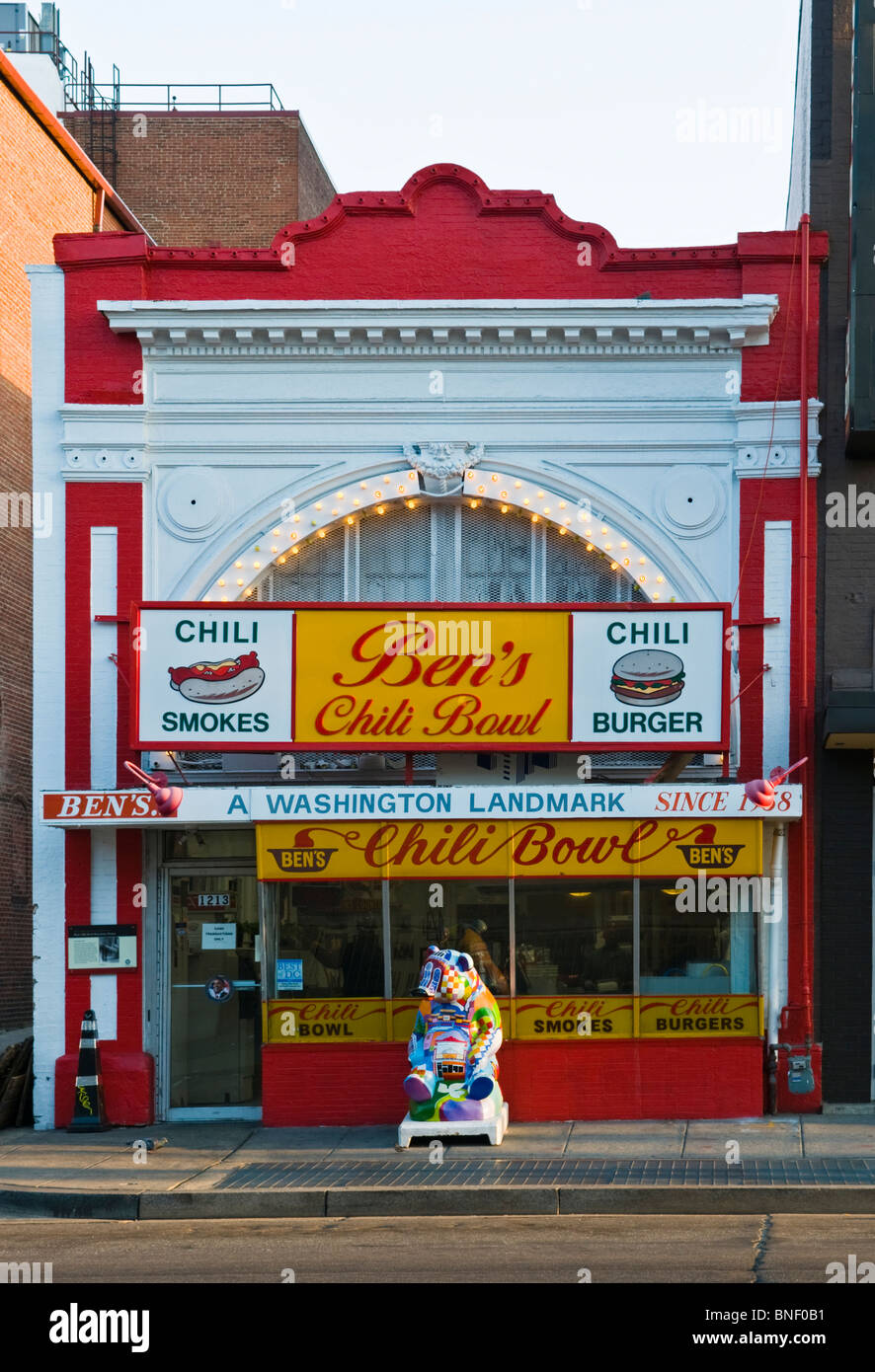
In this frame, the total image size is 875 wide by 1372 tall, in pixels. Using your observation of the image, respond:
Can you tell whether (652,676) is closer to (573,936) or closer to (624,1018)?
(573,936)

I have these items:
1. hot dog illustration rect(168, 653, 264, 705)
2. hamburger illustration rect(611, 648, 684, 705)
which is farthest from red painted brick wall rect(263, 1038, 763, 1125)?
hot dog illustration rect(168, 653, 264, 705)

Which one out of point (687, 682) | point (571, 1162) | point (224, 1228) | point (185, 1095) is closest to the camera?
point (224, 1228)

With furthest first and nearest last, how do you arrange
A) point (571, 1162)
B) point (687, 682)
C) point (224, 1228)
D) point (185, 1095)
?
point (185, 1095), point (687, 682), point (571, 1162), point (224, 1228)

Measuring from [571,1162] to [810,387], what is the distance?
779 centimetres

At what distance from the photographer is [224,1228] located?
1185 centimetres

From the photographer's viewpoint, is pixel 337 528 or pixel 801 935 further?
pixel 337 528

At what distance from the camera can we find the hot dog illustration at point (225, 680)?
1545 cm

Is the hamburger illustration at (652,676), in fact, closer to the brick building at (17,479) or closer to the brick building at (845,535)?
the brick building at (845,535)

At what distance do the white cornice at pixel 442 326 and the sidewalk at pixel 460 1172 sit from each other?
754 cm

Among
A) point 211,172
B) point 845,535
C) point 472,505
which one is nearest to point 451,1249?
point 472,505

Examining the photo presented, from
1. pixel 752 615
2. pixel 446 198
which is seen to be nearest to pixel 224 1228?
pixel 752 615

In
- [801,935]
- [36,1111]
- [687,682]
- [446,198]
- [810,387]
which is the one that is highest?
[446,198]

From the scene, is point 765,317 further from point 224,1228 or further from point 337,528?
point 224,1228

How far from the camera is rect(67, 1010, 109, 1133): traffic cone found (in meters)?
15.8
